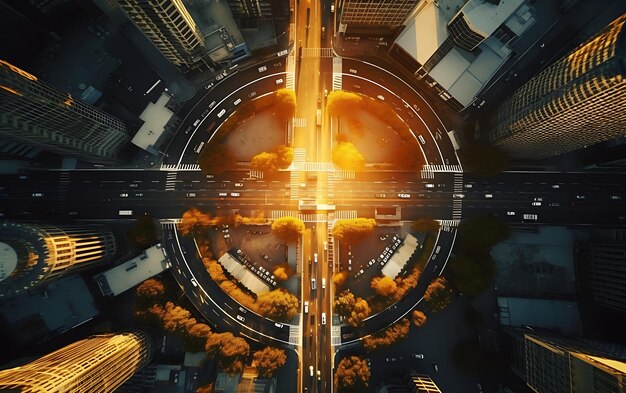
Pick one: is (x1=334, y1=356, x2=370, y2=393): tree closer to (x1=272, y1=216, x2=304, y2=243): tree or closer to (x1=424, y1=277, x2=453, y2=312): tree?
(x1=424, y1=277, x2=453, y2=312): tree

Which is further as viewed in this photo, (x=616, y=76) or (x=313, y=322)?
(x=313, y=322)

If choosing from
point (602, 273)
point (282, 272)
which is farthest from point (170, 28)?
point (602, 273)

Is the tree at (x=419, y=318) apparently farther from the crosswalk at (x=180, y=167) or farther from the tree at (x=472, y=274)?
the crosswalk at (x=180, y=167)

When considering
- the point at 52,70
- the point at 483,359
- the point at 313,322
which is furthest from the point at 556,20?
the point at 52,70

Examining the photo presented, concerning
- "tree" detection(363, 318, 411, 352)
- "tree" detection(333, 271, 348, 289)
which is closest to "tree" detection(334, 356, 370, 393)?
"tree" detection(363, 318, 411, 352)

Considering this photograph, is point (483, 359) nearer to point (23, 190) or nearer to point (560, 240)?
point (560, 240)

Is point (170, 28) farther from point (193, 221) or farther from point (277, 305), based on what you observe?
point (277, 305)
